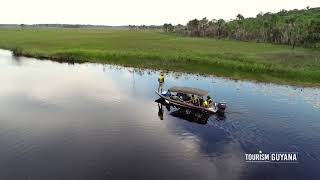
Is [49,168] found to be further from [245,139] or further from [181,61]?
[181,61]

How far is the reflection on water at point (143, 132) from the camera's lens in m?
27.4

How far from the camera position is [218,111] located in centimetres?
4172

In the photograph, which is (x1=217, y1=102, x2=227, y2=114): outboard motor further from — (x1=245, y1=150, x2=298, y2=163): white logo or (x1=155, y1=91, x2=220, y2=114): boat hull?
(x1=245, y1=150, x2=298, y2=163): white logo

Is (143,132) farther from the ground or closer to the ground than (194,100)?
closer to the ground

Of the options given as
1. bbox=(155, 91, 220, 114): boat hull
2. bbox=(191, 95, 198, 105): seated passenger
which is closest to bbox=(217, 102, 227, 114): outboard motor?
bbox=(155, 91, 220, 114): boat hull

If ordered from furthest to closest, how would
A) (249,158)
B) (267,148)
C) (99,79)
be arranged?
1. (99,79)
2. (267,148)
3. (249,158)

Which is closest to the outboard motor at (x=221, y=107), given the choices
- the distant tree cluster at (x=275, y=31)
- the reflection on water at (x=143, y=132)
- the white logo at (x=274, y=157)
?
the reflection on water at (x=143, y=132)

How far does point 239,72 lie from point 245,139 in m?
37.0

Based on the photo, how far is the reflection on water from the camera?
89.9 feet

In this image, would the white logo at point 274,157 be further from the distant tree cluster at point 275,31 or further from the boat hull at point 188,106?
the distant tree cluster at point 275,31

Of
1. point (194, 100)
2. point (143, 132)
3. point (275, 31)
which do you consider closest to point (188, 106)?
point (194, 100)

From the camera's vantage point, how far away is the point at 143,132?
35.4 m

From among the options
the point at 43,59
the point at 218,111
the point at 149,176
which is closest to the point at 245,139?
the point at 218,111

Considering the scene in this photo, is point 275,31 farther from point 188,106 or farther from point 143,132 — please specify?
point 143,132
